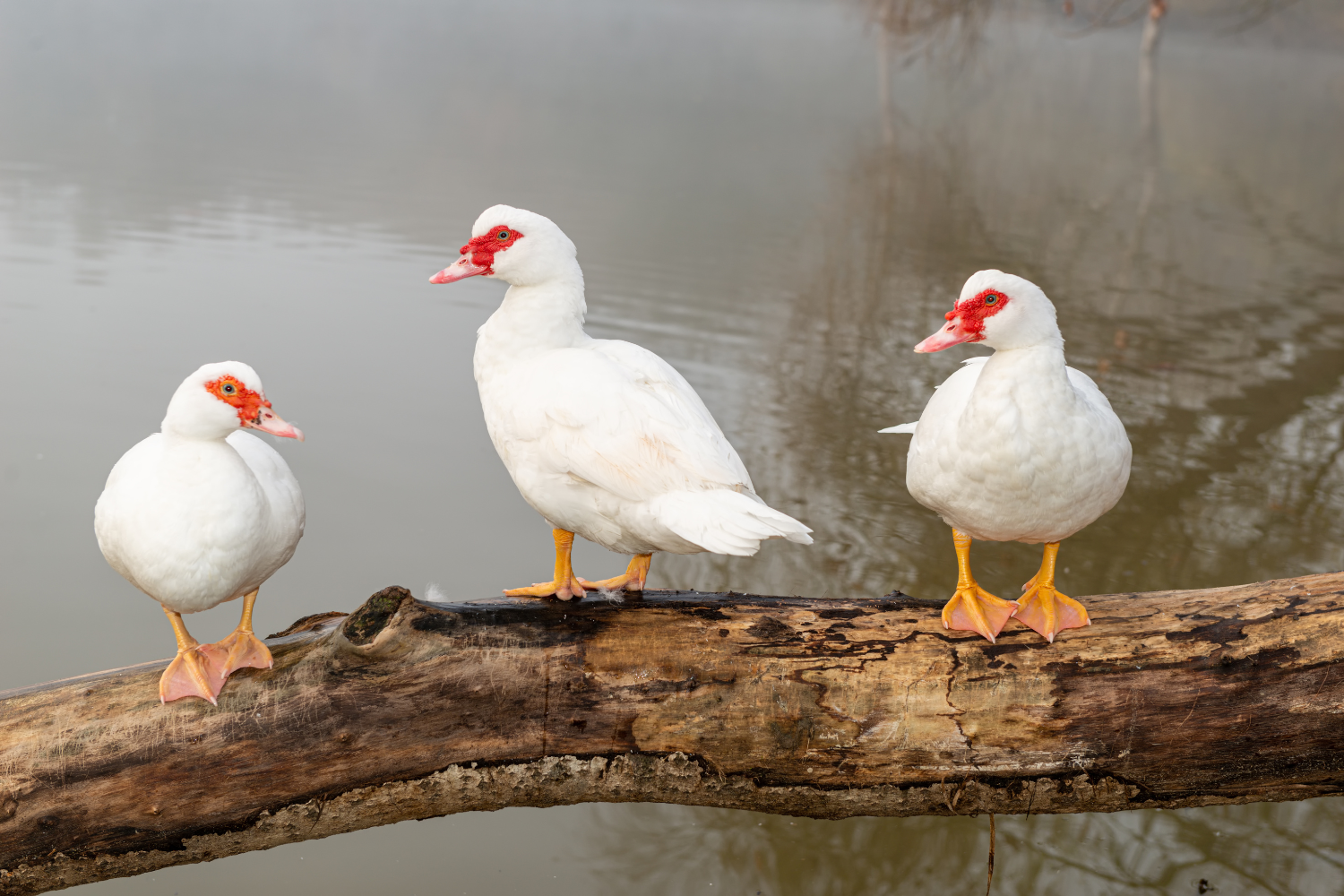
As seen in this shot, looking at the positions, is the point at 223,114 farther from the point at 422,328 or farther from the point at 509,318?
the point at 509,318

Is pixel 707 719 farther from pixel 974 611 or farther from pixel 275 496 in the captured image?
pixel 275 496

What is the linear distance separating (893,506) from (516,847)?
146 inches

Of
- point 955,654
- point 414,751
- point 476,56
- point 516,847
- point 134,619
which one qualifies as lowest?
point 516,847

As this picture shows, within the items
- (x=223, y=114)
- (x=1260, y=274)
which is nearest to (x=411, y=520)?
(x=1260, y=274)

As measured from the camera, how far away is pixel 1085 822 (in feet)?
15.1

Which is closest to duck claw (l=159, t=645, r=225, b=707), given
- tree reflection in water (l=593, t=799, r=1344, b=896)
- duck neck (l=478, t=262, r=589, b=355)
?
duck neck (l=478, t=262, r=589, b=355)

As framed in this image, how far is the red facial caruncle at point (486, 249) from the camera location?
349 centimetres

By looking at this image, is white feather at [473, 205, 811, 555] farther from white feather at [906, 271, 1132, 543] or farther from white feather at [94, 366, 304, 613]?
white feather at [94, 366, 304, 613]

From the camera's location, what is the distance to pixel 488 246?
350 cm

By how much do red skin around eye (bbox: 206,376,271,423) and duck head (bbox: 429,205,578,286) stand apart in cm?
74

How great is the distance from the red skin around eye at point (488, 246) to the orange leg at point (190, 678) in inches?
58.6

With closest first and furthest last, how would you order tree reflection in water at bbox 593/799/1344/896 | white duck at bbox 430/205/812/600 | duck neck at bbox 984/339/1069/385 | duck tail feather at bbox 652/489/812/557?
duck tail feather at bbox 652/489/812/557
white duck at bbox 430/205/812/600
duck neck at bbox 984/339/1069/385
tree reflection in water at bbox 593/799/1344/896

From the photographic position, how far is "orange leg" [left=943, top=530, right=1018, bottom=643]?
3.37m

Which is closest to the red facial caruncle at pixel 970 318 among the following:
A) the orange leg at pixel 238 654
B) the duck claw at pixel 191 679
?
the orange leg at pixel 238 654
